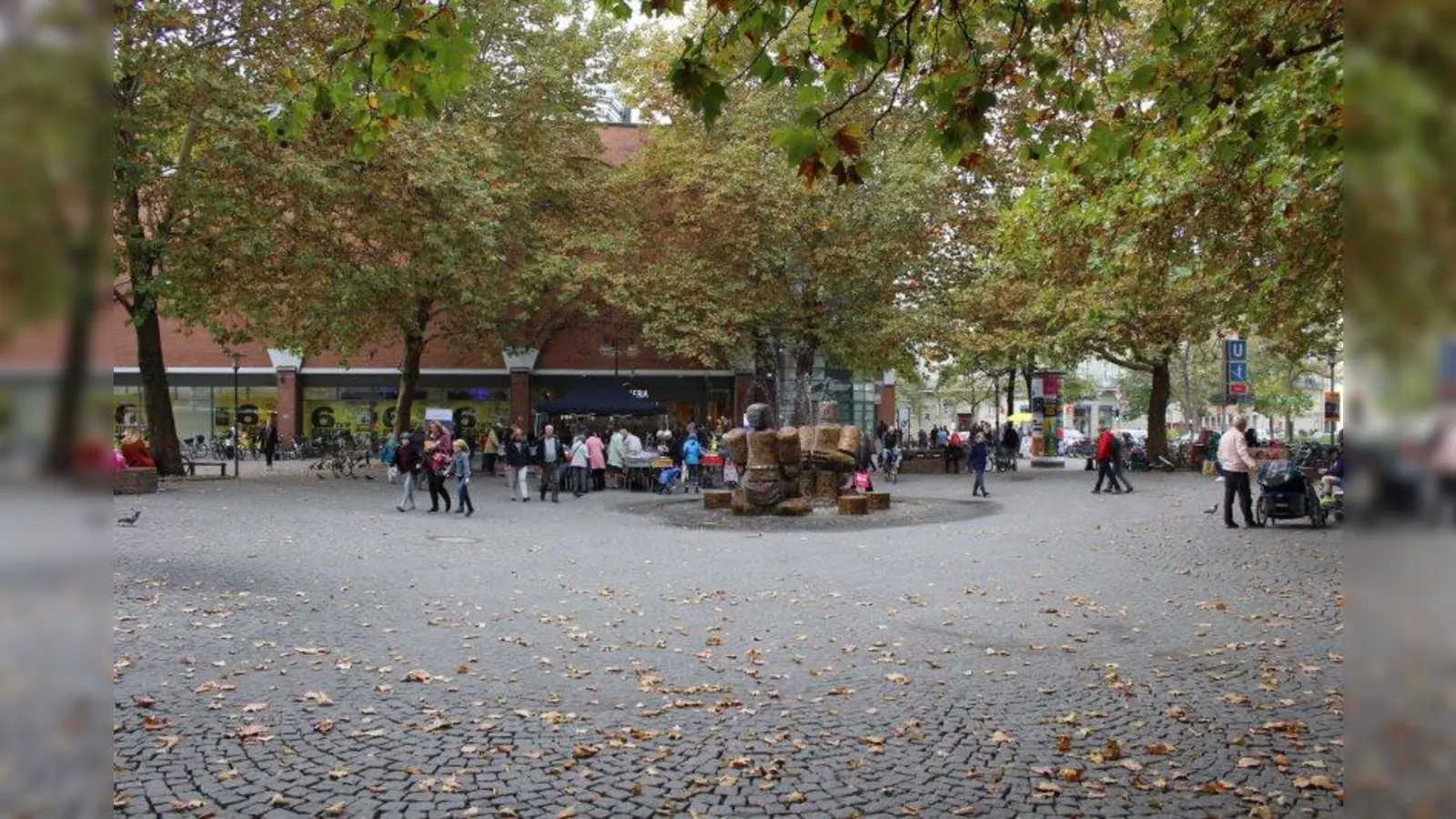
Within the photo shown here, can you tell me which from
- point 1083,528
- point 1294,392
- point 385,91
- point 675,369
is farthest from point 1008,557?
point 1294,392

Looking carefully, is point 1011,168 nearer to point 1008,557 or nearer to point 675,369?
point 1008,557

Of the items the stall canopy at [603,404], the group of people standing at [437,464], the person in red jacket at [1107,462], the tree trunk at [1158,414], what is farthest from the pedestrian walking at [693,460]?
the tree trunk at [1158,414]

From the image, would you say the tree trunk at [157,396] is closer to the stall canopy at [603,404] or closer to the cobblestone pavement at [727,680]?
the cobblestone pavement at [727,680]

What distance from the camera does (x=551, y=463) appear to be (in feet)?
73.1

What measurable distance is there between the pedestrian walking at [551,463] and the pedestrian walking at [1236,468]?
1300cm

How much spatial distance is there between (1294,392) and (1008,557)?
144ft

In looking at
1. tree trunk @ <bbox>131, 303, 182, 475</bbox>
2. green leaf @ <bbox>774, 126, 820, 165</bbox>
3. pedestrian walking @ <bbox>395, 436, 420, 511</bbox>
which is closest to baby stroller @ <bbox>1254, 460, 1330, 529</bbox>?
green leaf @ <bbox>774, 126, 820, 165</bbox>

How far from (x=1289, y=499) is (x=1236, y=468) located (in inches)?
33.1

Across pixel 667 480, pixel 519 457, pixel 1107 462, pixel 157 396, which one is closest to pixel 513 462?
pixel 519 457

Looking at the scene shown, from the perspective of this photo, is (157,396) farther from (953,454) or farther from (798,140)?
(798,140)

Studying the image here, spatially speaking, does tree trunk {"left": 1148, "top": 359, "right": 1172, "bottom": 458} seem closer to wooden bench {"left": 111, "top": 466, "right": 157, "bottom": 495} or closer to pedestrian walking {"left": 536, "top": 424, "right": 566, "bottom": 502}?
pedestrian walking {"left": 536, "top": 424, "right": 566, "bottom": 502}

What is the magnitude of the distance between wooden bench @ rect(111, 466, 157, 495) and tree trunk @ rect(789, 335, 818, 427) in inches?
679

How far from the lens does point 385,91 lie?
653 centimetres

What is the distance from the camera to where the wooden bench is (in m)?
19.8
